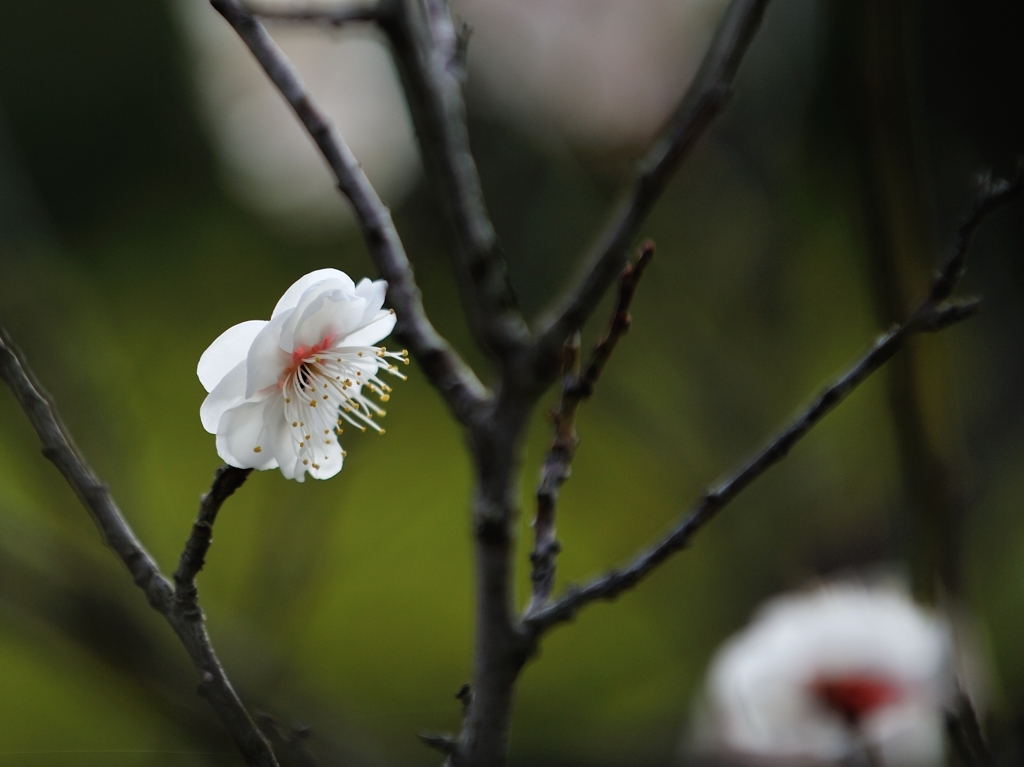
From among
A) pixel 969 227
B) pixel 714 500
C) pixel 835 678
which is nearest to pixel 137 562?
Result: pixel 714 500

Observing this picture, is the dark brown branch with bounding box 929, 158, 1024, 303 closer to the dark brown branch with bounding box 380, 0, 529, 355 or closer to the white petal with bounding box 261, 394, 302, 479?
the dark brown branch with bounding box 380, 0, 529, 355

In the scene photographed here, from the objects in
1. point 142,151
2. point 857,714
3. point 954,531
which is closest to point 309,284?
point 954,531

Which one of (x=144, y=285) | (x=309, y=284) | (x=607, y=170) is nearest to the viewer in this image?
(x=309, y=284)

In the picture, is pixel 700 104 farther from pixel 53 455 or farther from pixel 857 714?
pixel 857 714

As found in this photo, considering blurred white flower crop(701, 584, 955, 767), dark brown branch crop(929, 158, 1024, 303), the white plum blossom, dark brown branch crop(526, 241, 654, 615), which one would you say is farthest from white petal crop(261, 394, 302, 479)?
blurred white flower crop(701, 584, 955, 767)

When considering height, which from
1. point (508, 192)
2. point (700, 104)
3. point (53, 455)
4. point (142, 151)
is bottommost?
point (53, 455)

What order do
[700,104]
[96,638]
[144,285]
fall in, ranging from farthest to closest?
[144,285] < [96,638] < [700,104]

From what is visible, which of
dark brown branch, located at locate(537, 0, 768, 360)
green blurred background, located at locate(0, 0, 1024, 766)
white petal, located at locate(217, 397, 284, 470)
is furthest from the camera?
green blurred background, located at locate(0, 0, 1024, 766)
